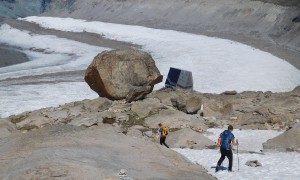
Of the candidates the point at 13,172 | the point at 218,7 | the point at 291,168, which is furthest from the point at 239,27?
the point at 13,172

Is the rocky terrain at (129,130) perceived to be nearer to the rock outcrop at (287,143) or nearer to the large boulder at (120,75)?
the rock outcrop at (287,143)

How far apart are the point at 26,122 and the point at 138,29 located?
75.0 m

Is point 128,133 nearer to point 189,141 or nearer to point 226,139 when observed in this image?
point 189,141

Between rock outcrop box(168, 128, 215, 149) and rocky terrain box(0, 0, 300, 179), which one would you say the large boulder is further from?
rock outcrop box(168, 128, 215, 149)

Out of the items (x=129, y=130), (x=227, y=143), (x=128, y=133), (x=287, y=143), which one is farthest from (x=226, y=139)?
(x=129, y=130)

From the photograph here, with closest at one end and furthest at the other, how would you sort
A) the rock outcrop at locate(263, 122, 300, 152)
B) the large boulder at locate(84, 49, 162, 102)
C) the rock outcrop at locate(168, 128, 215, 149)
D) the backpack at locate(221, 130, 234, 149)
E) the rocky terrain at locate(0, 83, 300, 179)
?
1. the rocky terrain at locate(0, 83, 300, 179)
2. the backpack at locate(221, 130, 234, 149)
3. the rock outcrop at locate(263, 122, 300, 152)
4. the rock outcrop at locate(168, 128, 215, 149)
5. the large boulder at locate(84, 49, 162, 102)

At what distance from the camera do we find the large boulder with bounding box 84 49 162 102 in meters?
25.2

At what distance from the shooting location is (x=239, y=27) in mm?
81375

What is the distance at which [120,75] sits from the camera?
2525 centimetres

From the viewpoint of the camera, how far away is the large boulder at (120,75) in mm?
25203

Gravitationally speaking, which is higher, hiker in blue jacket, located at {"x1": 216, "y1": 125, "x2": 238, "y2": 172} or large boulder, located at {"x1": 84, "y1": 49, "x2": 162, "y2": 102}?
large boulder, located at {"x1": 84, "y1": 49, "x2": 162, "y2": 102}

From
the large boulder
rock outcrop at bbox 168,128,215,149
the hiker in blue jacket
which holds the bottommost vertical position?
rock outcrop at bbox 168,128,215,149

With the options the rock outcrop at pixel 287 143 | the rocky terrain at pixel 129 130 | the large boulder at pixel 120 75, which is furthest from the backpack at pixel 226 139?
the large boulder at pixel 120 75

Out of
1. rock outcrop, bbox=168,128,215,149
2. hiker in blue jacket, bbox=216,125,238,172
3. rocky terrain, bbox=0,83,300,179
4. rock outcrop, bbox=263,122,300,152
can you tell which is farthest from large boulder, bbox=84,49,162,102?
hiker in blue jacket, bbox=216,125,238,172
